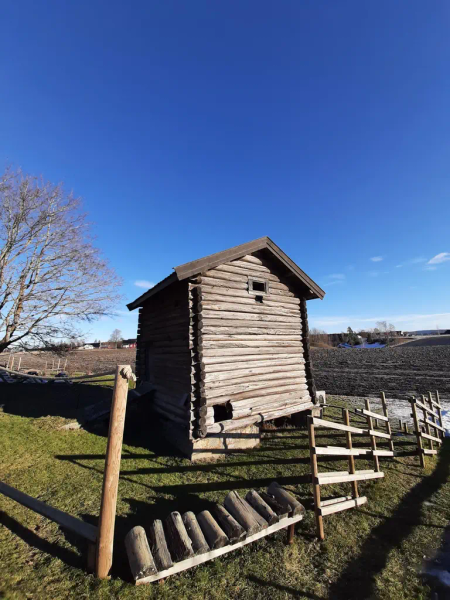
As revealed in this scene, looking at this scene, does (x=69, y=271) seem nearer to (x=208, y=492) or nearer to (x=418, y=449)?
(x=208, y=492)

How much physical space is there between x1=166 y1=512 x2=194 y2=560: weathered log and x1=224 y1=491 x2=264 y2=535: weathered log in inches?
35.7

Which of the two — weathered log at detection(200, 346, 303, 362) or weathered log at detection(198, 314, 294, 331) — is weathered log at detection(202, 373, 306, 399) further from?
weathered log at detection(198, 314, 294, 331)

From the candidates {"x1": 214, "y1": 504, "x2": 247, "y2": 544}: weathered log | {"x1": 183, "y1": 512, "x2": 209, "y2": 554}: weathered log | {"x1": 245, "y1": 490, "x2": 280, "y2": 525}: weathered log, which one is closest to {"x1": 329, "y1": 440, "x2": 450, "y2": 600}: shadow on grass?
{"x1": 245, "y1": 490, "x2": 280, "y2": 525}: weathered log

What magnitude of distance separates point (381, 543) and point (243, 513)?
2.58 metres

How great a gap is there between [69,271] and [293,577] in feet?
53.8

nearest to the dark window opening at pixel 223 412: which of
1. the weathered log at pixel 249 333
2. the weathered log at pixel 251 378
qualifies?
the weathered log at pixel 251 378

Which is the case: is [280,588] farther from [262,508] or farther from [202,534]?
[202,534]

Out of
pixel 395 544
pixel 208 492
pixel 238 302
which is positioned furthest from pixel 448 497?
pixel 238 302

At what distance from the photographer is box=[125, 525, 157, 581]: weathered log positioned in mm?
3525

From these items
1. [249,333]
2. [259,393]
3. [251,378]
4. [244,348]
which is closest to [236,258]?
[249,333]

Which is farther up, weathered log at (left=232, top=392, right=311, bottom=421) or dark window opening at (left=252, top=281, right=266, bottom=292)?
dark window opening at (left=252, top=281, right=266, bottom=292)

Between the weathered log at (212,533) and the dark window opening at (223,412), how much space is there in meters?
4.72

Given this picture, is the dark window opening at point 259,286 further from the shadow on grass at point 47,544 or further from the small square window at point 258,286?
the shadow on grass at point 47,544

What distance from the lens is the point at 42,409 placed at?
12.5 metres
